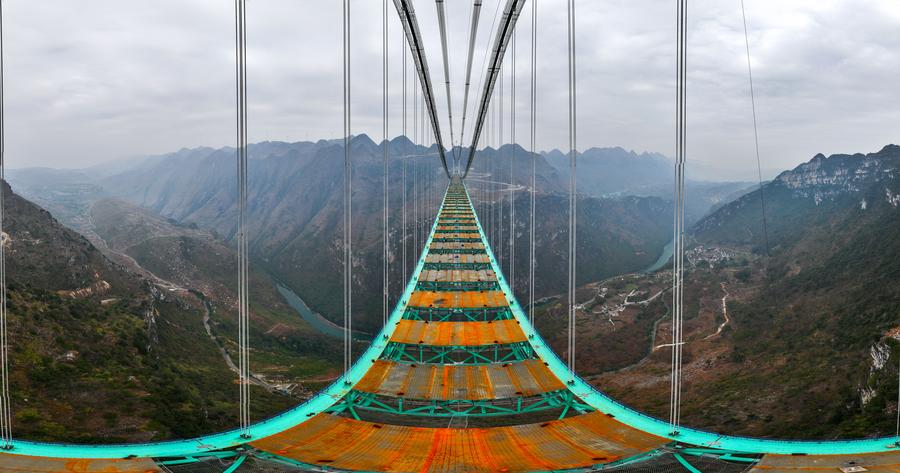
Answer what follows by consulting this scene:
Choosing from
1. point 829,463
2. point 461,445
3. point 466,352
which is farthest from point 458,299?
point 829,463

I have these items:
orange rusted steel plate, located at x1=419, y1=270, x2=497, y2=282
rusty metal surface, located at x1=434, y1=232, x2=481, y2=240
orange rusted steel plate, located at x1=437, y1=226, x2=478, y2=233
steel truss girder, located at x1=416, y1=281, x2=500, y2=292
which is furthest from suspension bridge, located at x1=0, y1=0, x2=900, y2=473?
orange rusted steel plate, located at x1=437, y1=226, x2=478, y2=233

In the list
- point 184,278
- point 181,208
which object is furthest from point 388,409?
point 181,208

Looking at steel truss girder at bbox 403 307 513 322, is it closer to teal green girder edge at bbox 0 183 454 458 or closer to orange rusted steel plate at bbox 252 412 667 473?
teal green girder edge at bbox 0 183 454 458

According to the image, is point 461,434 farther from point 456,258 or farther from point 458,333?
point 456,258

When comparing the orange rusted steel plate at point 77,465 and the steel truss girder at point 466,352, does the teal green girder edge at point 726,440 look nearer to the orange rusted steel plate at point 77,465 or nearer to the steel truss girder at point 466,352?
the steel truss girder at point 466,352

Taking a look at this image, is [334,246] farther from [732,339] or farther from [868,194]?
[868,194]
